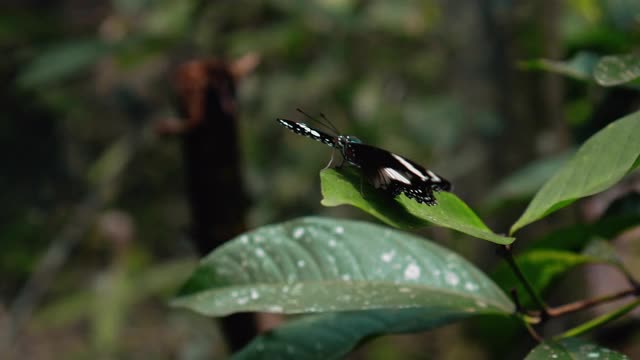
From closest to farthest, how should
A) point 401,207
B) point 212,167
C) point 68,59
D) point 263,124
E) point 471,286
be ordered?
point 401,207
point 471,286
point 212,167
point 68,59
point 263,124

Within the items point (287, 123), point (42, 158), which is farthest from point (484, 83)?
point (42, 158)

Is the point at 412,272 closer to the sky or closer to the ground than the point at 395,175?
closer to the ground

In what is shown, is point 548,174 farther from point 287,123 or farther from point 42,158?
point 42,158

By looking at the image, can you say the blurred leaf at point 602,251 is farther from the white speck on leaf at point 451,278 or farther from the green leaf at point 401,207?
the green leaf at point 401,207

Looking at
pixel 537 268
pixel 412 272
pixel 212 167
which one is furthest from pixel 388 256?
pixel 212 167

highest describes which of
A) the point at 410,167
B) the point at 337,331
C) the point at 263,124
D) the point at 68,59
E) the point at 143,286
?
the point at 410,167

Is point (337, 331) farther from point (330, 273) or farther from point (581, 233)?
point (581, 233)

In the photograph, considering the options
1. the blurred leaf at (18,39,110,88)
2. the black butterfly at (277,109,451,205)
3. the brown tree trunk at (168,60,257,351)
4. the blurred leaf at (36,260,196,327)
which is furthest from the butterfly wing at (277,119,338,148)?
the blurred leaf at (36,260,196,327)
